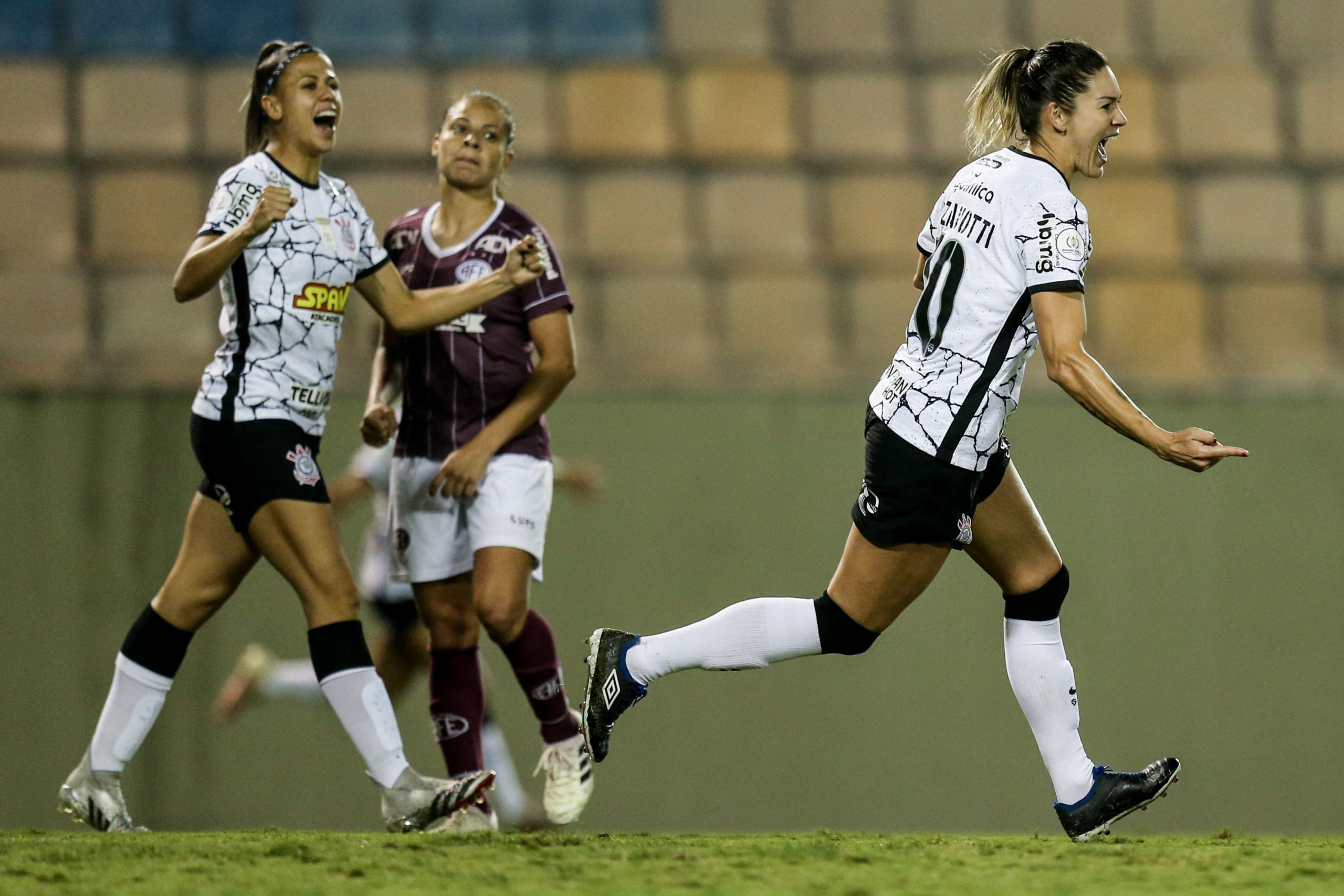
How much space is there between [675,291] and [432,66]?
1.30m

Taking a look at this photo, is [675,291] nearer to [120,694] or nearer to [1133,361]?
[1133,361]

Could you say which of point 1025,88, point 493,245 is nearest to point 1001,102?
point 1025,88

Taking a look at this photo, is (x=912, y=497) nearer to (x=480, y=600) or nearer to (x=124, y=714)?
(x=480, y=600)

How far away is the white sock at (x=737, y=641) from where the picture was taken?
9.52 feet

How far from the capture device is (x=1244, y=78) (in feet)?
19.7

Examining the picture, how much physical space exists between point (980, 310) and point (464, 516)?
138 centimetres

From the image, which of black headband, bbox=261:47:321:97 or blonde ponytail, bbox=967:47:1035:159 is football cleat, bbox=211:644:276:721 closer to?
black headband, bbox=261:47:321:97

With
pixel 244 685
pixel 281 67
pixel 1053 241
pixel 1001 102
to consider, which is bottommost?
pixel 244 685

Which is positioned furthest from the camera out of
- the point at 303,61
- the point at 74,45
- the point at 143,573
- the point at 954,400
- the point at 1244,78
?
the point at 1244,78

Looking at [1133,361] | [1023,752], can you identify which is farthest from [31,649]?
[1133,361]

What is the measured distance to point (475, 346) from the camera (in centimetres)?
349

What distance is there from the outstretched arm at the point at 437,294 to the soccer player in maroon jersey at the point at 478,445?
0.18 meters

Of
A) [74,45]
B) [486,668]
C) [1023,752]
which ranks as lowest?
[1023,752]

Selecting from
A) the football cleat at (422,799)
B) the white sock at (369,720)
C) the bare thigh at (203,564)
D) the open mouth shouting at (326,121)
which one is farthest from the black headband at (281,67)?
the football cleat at (422,799)
